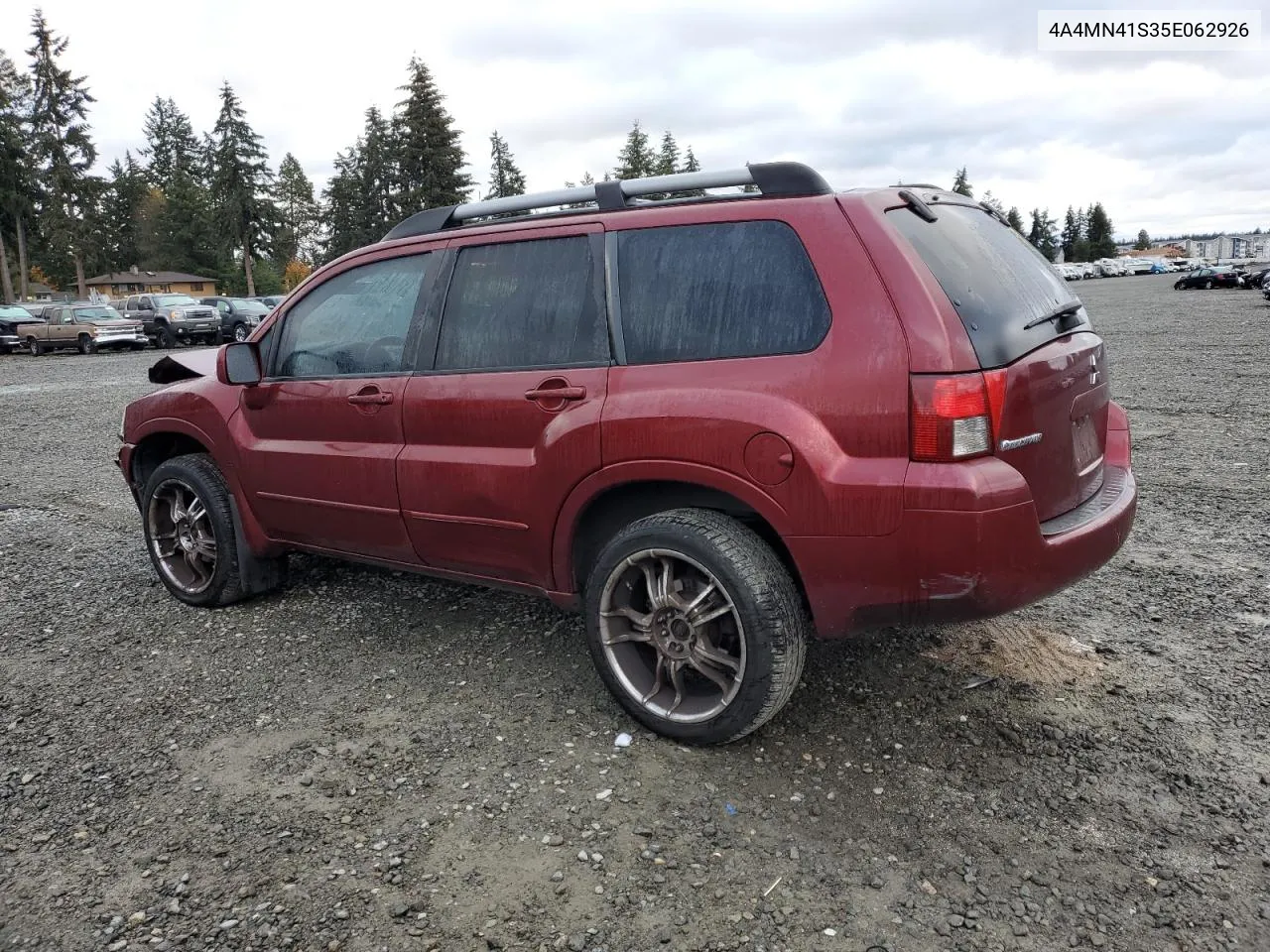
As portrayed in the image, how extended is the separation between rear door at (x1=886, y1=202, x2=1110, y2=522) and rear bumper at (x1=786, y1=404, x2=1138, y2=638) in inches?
4.5

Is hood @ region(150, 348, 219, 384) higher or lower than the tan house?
lower

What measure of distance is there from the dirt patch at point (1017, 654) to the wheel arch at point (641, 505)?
1034 millimetres

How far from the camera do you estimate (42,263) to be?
67.9 meters

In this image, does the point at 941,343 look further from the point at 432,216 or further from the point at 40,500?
the point at 40,500

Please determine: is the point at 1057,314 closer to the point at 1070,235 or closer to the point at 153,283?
the point at 153,283

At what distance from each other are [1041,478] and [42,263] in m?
80.3

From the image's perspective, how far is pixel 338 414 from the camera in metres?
4.00

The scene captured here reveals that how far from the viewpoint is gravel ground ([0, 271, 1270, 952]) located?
237cm

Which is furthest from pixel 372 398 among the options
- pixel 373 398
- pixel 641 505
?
pixel 641 505

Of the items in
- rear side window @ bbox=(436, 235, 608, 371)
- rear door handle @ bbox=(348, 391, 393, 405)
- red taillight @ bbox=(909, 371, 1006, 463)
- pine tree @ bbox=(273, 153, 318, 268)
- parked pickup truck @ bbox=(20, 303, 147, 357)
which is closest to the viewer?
red taillight @ bbox=(909, 371, 1006, 463)

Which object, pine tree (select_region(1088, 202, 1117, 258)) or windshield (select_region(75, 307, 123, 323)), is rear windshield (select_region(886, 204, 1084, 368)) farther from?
pine tree (select_region(1088, 202, 1117, 258))

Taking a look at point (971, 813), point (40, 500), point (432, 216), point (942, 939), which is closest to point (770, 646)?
point (971, 813)

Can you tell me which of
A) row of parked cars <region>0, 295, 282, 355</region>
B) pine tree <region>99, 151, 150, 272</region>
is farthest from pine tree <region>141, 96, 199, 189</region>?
row of parked cars <region>0, 295, 282, 355</region>

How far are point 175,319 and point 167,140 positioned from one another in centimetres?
7877
